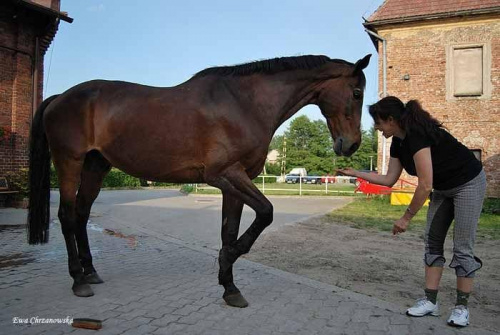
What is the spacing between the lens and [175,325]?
321cm

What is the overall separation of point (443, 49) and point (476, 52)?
1.26 meters

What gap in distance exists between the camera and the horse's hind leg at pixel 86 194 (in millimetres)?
4547

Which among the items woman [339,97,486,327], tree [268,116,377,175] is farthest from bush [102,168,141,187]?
tree [268,116,377,175]

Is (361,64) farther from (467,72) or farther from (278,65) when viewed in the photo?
(467,72)

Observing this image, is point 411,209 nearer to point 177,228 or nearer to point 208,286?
point 208,286

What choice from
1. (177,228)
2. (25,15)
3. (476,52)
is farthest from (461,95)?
(25,15)

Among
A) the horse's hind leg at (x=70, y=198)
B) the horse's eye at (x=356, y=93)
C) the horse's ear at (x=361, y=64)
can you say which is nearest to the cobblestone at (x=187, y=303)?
the horse's hind leg at (x=70, y=198)

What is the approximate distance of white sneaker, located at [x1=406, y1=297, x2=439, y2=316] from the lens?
11.4 ft

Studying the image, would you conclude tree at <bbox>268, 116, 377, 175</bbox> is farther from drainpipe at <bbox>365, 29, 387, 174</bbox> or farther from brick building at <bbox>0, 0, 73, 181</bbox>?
brick building at <bbox>0, 0, 73, 181</bbox>

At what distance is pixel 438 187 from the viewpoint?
11.4 ft

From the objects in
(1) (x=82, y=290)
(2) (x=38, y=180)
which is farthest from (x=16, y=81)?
(1) (x=82, y=290)

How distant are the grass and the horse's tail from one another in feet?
23.6

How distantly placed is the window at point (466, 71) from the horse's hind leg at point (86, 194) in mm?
15468

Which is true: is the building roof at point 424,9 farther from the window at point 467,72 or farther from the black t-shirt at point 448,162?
the black t-shirt at point 448,162
